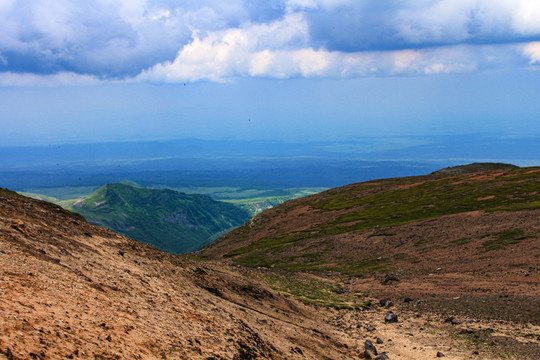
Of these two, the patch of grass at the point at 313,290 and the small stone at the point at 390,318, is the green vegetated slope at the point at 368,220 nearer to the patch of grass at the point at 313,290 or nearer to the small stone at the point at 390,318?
the patch of grass at the point at 313,290

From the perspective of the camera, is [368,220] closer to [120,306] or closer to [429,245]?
[429,245]

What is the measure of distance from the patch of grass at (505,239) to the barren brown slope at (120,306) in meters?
31.3

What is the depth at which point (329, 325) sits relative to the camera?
105 ft

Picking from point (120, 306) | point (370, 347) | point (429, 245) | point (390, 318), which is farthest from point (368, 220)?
point (120, 306)

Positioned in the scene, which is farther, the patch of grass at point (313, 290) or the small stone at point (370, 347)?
the patch of grass at point (313, 290)

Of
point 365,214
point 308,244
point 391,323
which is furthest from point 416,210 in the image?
point 391,323

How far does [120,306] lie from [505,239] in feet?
165

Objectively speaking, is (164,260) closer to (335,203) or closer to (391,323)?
(391,323)

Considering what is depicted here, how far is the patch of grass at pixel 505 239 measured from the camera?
5265 cm

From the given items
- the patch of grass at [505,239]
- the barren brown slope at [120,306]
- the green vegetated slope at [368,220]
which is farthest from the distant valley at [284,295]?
the green vegetated slope at [368,220]

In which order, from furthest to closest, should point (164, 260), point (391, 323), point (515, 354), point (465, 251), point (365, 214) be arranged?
point (365, 214) → point (465, 251) → point (391, 323) → point (164, 260) → point (515, 354)

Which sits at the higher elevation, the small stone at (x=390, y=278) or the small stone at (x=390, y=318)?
the small stone at (x=390, y=318)

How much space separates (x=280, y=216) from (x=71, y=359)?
9495cm

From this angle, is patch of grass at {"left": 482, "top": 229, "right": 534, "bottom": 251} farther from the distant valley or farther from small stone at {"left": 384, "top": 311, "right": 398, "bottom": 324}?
small stone at {"left": 384, "top": 311, "right": 398, "bottom": 324}
